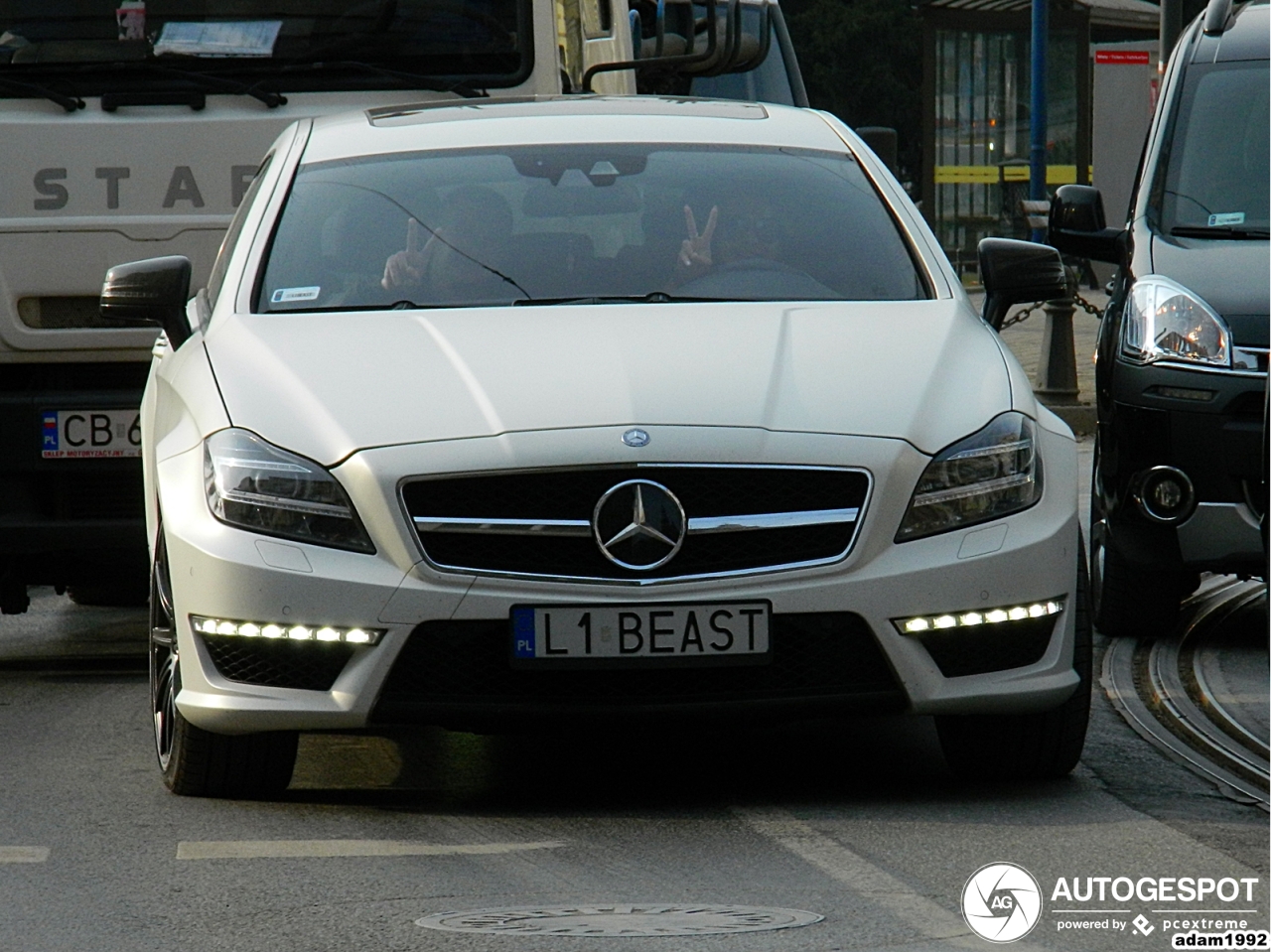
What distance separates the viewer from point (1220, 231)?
8.41 meters

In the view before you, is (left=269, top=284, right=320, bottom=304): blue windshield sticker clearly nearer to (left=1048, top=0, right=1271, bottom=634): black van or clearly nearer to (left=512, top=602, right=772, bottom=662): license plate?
(left=512, top=602, right=772, bottom=662): license plate

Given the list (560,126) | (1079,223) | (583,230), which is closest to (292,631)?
(583,230)

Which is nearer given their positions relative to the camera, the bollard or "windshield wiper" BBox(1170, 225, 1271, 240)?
"windshield wiper" BBox(1170, 225, 1271, 240)

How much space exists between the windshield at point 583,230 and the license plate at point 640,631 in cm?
119

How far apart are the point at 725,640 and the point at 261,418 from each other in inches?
44.4

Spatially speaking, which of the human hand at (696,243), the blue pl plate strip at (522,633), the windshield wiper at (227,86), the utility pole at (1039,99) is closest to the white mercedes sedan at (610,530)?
the blue pl plate strip at (522,633)

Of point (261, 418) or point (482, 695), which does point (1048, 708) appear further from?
point (261, 418)

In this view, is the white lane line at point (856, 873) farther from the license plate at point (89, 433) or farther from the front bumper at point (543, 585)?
the license plate at point (89, 433)

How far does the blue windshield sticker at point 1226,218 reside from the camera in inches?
333

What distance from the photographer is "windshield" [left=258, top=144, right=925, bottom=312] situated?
641 centimetres

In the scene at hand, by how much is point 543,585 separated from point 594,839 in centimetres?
54

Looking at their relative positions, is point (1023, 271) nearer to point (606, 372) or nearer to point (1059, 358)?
point (606, 372)

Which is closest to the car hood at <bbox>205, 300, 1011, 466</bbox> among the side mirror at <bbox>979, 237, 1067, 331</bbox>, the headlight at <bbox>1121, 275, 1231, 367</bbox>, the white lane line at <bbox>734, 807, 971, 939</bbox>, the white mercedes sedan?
the white mercedes sedan
